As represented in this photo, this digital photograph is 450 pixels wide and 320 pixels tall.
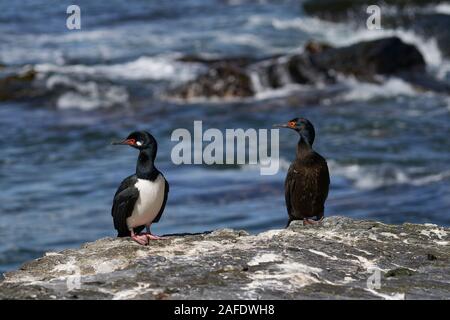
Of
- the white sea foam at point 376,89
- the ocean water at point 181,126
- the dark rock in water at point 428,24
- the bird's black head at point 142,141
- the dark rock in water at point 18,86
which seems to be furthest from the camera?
the dark rock in water at point 428,24

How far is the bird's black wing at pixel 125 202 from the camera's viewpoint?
32.3 feet

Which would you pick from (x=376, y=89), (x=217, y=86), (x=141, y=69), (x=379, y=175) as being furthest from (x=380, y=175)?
(x=141, y=69)

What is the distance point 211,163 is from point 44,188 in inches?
136

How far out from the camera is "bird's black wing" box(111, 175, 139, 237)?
9844 millimetres

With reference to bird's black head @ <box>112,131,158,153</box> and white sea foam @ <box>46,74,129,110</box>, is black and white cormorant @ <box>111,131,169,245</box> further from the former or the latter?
white sea foam @ <box>46,74,129,110</box>

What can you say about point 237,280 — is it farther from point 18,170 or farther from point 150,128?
point 150,128

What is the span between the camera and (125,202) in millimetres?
9867

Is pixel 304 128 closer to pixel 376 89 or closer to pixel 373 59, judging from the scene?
pixel 376 89

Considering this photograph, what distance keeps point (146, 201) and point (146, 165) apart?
1.06 feet

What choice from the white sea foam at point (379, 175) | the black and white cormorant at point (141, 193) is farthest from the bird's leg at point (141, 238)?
the white sea foam at point (379, 175)

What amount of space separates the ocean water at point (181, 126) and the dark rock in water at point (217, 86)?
0.51 metres

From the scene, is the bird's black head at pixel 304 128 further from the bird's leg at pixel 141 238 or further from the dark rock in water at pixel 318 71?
the dark rock in water at pixel 318 71
